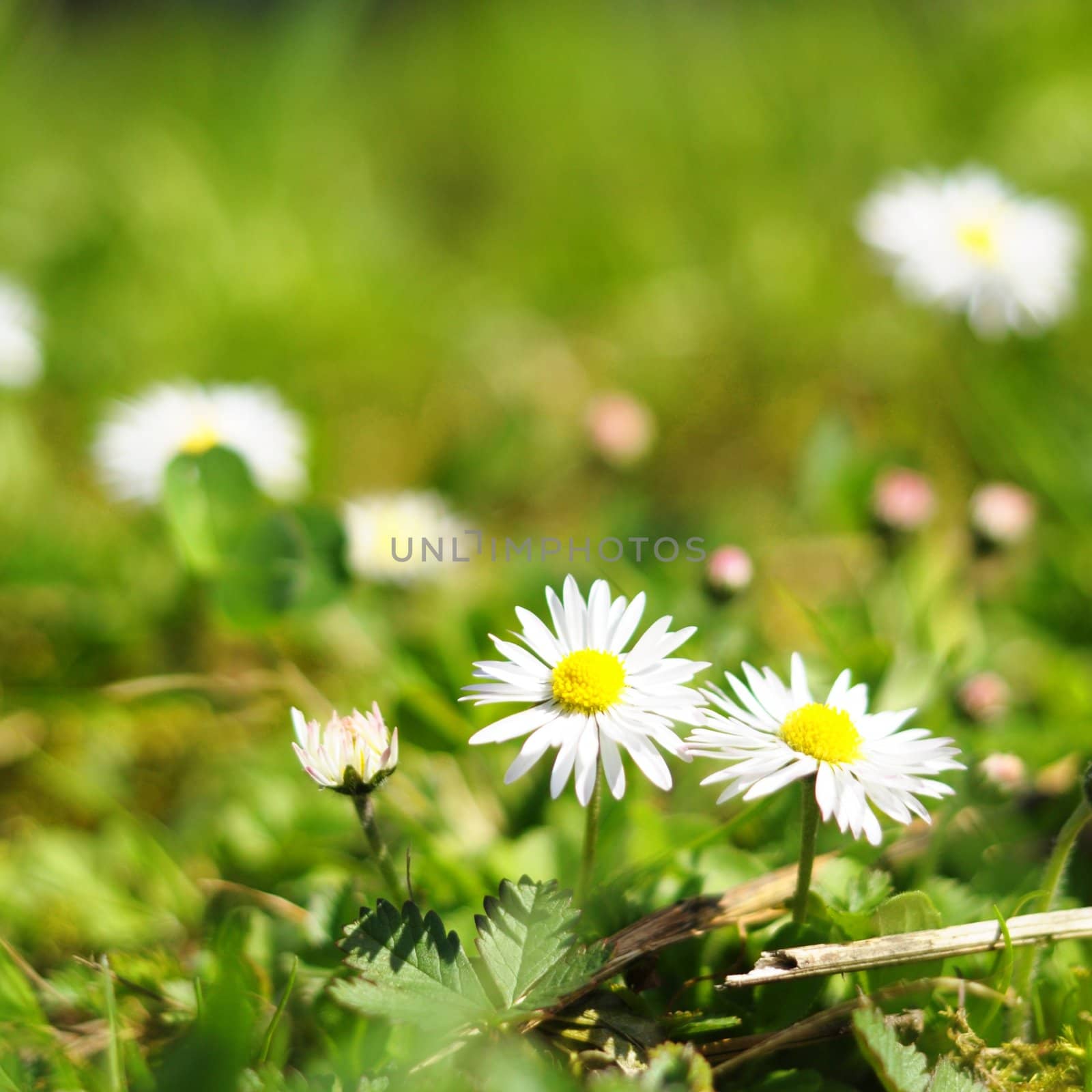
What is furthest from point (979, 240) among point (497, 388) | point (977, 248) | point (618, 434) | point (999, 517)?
point (497, 388)

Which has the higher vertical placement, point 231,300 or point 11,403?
point 231,300

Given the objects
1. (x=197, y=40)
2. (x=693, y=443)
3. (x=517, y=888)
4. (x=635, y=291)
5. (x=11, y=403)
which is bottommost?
(x=517, y=888)

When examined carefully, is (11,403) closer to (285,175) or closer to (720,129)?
(285,175)

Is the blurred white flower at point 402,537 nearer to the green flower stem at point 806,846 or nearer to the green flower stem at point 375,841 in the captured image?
the green flower stem at point 375,841

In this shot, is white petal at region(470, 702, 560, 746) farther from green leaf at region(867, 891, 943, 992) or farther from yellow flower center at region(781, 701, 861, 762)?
green leaf at region(867, 891, 943, 992)

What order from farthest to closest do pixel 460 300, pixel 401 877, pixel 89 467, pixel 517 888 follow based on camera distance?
pixel 460 300 < pixel 89 467 < pixel 401 877 < pixel 517 888

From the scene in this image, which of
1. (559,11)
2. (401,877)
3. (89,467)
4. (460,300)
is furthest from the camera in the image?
(559,11)

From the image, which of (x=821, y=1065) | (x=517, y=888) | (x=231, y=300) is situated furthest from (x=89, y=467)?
(x=821, y=1065)

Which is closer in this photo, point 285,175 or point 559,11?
point 285,175
